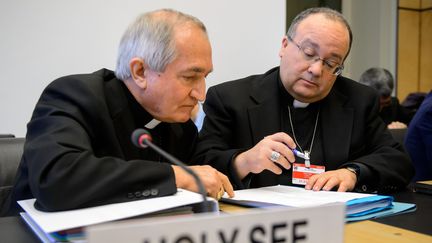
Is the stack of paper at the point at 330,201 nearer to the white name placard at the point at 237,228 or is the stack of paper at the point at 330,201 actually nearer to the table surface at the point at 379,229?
the table surface at the point at 379,229

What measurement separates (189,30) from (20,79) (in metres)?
1.47

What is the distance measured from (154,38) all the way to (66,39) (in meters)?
1.40

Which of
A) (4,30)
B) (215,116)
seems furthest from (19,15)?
(215,116)

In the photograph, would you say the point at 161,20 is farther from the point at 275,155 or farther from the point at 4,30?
the point at 4,30

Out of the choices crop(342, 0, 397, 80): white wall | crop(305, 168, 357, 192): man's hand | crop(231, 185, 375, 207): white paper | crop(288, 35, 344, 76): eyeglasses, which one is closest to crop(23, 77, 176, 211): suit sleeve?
crop(231, 185, 375, 207): white paper

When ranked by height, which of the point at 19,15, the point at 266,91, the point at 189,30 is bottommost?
the point at 266,91

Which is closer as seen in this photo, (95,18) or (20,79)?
(20,79)

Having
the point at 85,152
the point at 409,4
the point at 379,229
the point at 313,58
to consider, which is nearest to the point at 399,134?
the point at 313,58

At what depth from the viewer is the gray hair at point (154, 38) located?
127 cm

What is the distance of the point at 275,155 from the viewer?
4.49 ft

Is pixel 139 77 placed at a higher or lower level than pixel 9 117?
higher

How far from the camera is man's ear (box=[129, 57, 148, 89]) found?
1.32m

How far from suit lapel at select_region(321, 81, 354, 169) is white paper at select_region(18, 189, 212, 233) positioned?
37.8 inches

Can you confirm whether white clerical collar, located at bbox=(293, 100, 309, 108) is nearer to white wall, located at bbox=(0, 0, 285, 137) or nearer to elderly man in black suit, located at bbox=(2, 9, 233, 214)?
elderly man in black suit, located at bbox=(2, 9, 233, 214)
